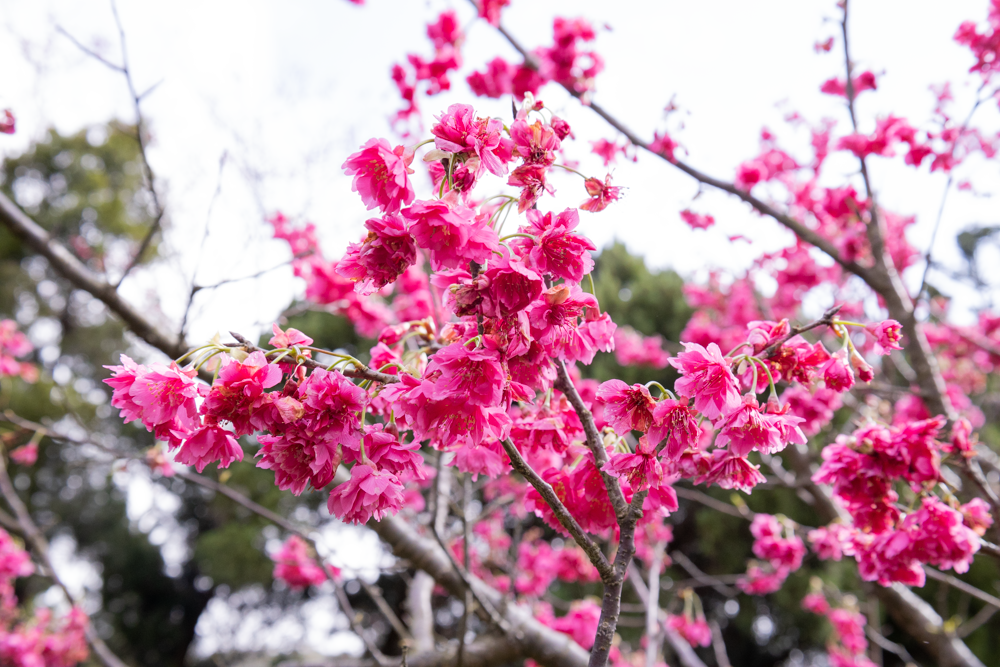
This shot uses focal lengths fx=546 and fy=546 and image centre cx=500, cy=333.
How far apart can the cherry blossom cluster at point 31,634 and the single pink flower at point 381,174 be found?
5.51 m

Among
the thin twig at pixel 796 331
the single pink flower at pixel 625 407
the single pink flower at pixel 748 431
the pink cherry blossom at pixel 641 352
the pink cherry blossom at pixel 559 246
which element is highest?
the pink cherry blossom at pixel 641 352

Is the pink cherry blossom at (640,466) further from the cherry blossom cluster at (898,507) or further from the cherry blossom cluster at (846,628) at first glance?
the cherry blossom cluster at (846,628)

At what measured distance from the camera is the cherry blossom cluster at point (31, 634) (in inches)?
195

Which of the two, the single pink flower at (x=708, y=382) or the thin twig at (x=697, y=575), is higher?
the thin twig at (x=697, y=575)

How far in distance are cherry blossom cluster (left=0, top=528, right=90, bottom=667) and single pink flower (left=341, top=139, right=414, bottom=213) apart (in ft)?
18.1

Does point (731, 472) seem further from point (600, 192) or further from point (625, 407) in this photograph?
point (600, 192)

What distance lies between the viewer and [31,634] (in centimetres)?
511

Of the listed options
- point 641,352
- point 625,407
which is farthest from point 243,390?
point 641,352

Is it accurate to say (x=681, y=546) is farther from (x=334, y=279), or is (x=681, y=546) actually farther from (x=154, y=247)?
(x=154, y=247)

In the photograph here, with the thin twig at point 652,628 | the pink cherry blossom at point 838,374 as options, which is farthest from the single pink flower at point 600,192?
the thin twig at point 652,628

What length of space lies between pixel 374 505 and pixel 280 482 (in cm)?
16

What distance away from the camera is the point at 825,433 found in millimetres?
4297

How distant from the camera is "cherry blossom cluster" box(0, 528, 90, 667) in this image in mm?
4953

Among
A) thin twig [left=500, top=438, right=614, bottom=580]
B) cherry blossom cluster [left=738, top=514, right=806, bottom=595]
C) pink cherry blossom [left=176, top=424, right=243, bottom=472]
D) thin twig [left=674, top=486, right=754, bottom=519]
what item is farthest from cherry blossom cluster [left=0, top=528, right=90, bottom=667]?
thin twig [left=500, top=438, right=614, bottom=580]
